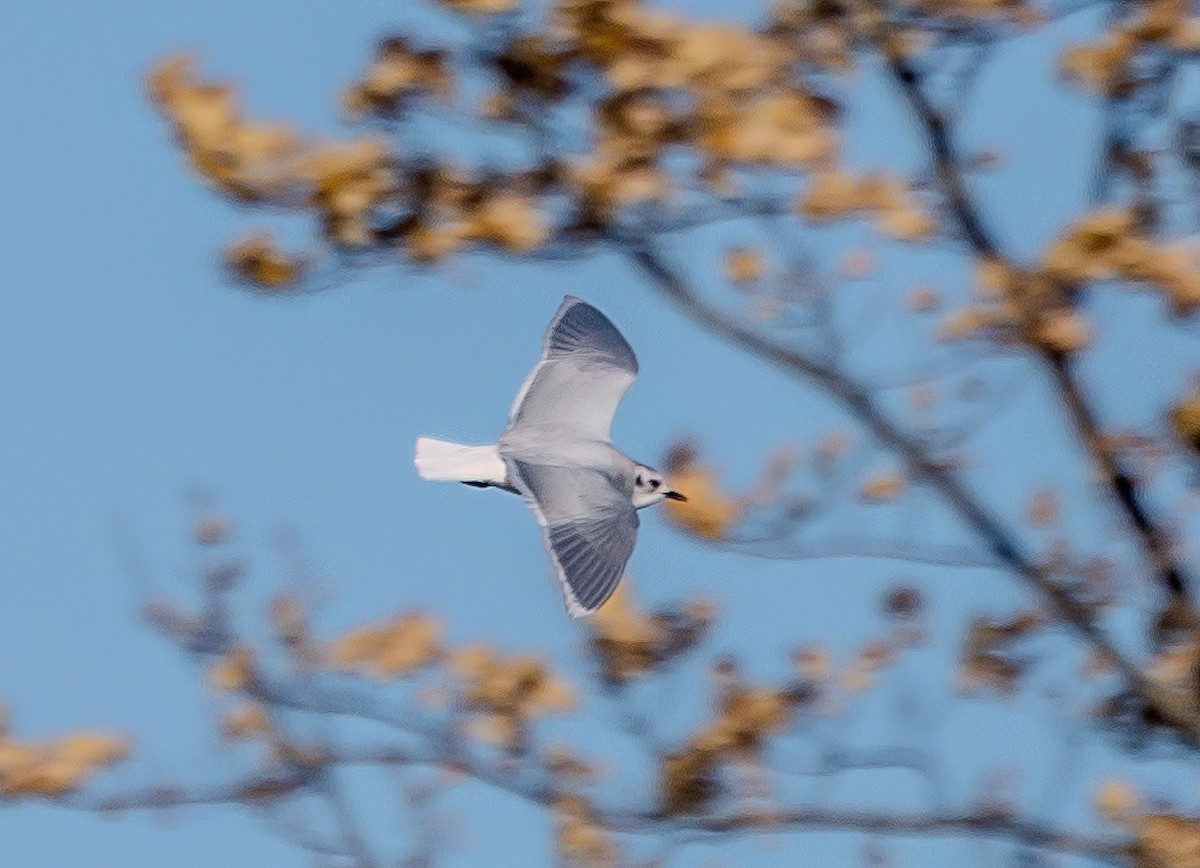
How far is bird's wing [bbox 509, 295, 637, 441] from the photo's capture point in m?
5.07

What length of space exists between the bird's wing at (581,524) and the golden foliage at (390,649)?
0.33 meters

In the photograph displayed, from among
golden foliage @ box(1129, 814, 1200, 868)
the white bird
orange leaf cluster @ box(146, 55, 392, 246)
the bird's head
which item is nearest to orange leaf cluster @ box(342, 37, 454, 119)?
orange leaf cluster @ box(146, 55, 392, 246)

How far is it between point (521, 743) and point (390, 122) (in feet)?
4.50

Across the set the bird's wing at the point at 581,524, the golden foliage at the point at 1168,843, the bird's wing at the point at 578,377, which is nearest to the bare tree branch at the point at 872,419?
the golden foliage at the point at 1168,843

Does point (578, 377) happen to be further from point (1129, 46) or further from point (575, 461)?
point (1129, 46)

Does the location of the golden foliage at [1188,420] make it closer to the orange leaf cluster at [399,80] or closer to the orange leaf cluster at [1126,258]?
the orange leaf cluster at [1126,258]

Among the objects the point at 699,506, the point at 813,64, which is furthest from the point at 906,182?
the point at 699,506

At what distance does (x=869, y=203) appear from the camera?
3467 millimetres

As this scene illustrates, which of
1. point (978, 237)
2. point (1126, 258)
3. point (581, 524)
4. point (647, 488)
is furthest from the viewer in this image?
point (647, 488)

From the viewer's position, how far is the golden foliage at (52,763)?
400 centimetres

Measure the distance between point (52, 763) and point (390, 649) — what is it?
754mm

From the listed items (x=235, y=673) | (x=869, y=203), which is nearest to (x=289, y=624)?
(x=235, y=673)

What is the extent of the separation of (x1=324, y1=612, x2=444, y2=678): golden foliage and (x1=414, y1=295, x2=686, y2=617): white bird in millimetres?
335

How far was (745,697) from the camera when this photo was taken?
4035 millimetres
